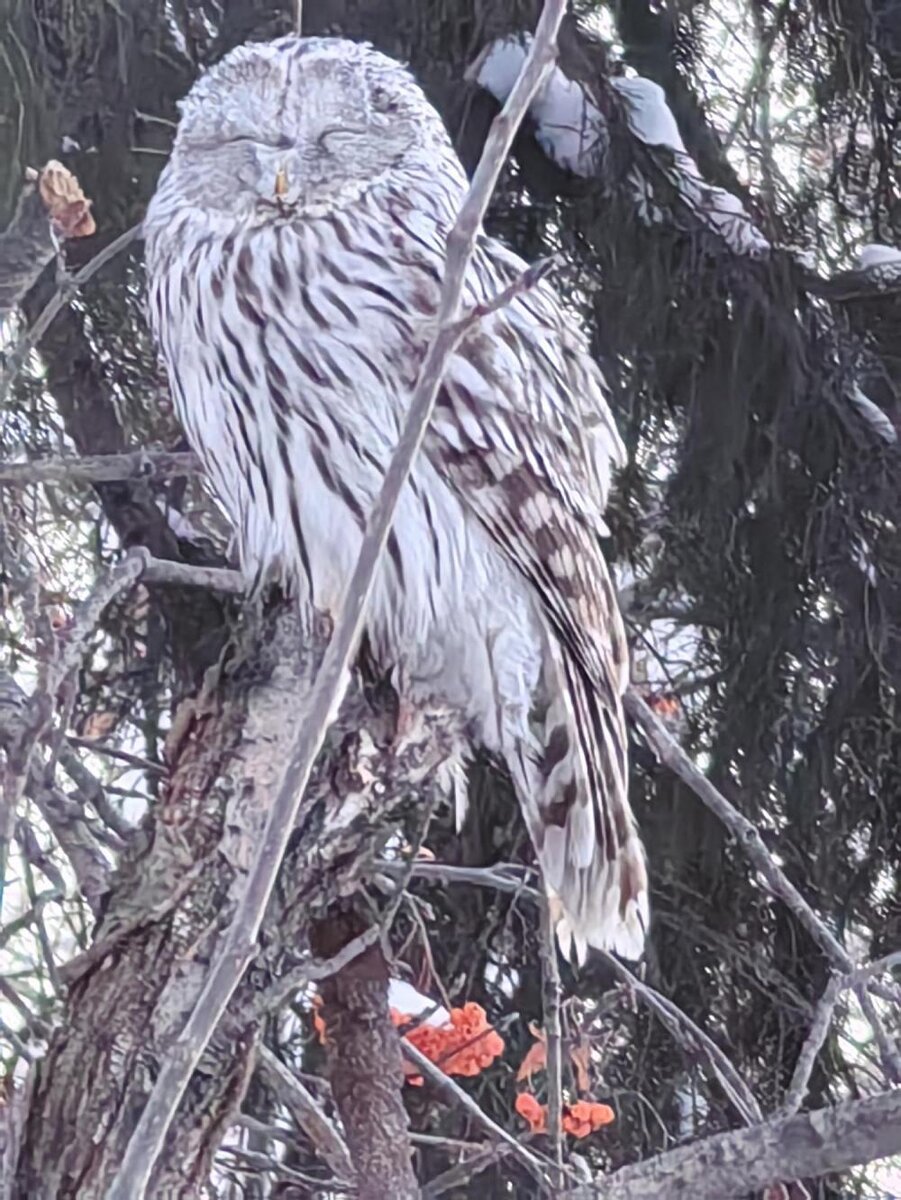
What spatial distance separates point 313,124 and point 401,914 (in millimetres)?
566

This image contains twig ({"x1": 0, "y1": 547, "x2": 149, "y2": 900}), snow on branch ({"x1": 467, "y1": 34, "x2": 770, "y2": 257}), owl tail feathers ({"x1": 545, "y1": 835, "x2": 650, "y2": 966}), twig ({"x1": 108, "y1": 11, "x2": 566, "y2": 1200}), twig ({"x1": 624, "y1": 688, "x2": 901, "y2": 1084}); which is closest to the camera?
twig ({"x1": 108, "y1": 11, "x2": 566, "y2": 1200})

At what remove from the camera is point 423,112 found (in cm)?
104

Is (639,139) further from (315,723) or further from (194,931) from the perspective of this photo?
(315,723)

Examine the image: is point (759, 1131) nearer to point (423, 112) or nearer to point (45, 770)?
point (45, 770)

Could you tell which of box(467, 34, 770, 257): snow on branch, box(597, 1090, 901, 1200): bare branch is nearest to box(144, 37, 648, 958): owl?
box(467, 34, 770, 257): snow on branch

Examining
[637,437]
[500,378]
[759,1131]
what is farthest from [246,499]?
[759,1131]

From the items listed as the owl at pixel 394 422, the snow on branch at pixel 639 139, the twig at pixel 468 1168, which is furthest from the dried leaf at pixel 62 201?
the twig at pixel 468 1168

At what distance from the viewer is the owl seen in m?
0.98

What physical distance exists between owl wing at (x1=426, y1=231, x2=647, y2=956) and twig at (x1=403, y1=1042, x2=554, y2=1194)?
12 cm

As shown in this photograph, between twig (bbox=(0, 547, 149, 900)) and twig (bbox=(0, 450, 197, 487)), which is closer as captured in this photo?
twig (bbox=(0, 547, 149, 900))

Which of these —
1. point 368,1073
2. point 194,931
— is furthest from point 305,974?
point 368,1073

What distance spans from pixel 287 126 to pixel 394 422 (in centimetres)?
21

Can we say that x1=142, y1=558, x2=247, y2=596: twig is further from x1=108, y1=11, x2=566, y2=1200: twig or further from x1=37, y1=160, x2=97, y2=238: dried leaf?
x1=108, y1=11, x2=566, y2=1200: twig

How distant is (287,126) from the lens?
100 centimetres
